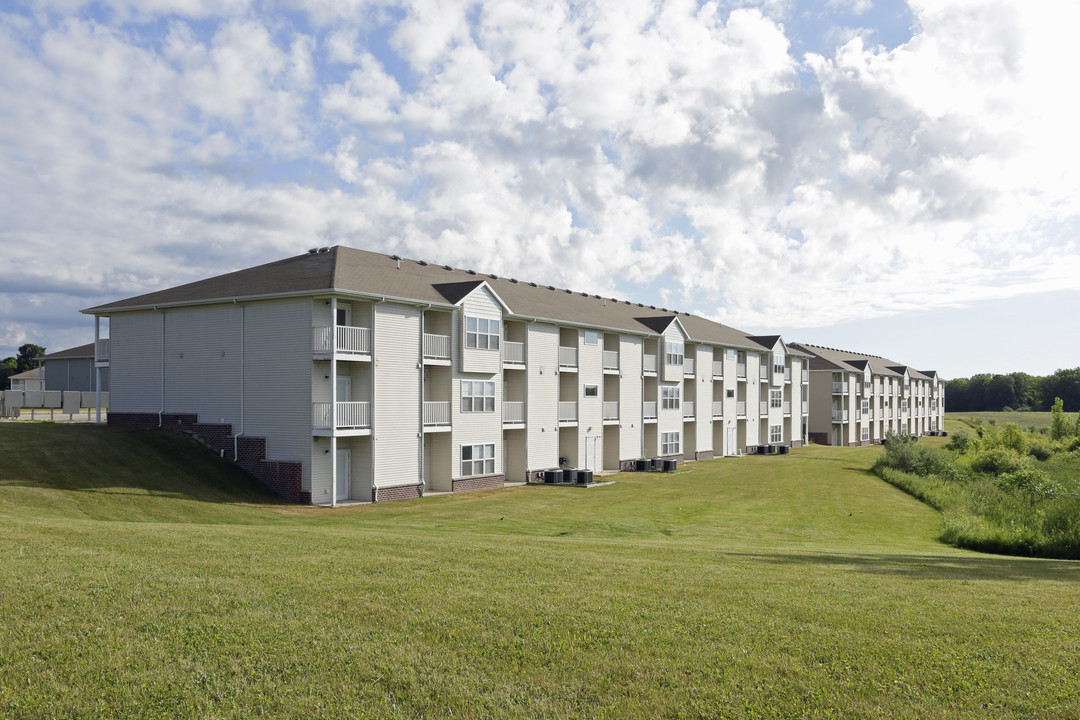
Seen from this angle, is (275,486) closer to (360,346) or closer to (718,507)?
(360,346)

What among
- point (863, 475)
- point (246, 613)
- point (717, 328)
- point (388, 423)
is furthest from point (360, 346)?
point (717, 328)

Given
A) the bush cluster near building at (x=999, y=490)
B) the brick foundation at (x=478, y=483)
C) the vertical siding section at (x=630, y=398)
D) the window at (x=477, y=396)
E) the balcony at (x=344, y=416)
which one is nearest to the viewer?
the bush cluster near building at (x=999, y=490)

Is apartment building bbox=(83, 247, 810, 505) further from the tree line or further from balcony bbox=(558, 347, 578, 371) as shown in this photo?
the tree line

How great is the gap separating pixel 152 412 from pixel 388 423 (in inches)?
458

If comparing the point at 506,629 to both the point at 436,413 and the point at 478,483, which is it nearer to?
the point at 436,413

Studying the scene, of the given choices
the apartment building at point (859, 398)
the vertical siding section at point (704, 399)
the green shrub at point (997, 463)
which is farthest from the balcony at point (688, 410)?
the apartment building at point (859, 398)

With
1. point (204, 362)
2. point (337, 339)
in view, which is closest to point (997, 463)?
point (337, 339)

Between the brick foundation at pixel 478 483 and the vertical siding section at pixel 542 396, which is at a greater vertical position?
the vertical siding section at pixel 542 396

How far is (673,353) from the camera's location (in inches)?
2034

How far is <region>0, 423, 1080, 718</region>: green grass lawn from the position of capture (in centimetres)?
695

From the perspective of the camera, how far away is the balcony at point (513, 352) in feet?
122

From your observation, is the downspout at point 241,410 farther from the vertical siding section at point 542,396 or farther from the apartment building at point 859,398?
the apartment building at point 859,398

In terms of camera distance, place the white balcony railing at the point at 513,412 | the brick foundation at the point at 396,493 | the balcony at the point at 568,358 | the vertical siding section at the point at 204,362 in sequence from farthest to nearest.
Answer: the balcony at the point at 568,358, the white balcony railing at the point at 513,412, the vertical siding section at the point at 204,362, the brick foundation at the point at 396,493

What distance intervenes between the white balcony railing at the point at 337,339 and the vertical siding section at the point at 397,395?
85cm
